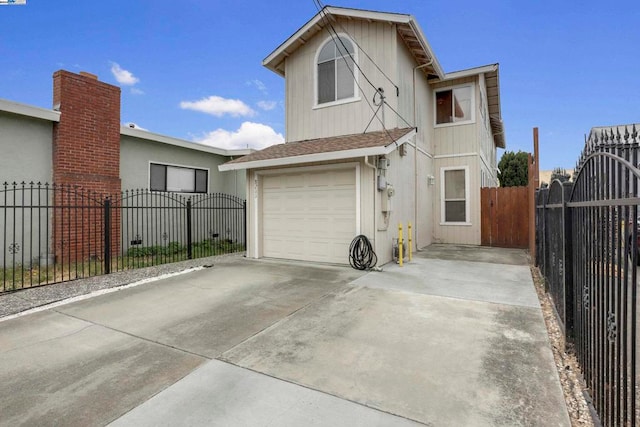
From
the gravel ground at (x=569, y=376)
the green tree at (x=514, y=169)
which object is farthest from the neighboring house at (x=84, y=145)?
the green tree at (x=514, y=169)

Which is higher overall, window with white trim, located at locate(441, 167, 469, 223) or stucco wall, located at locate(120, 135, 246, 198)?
stucco wall, located at locate(120, 135, 246, 198)

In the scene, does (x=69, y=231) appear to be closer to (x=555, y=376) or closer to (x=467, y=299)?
(x=467, y=299)

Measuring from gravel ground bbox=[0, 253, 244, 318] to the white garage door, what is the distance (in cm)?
209

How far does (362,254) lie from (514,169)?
23.9 m

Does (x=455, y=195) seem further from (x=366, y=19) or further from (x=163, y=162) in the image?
(x=163, y=162)

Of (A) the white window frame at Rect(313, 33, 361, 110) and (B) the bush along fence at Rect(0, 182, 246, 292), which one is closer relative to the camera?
(B) the bush along fence at Rect(0, 182, 246, 292)

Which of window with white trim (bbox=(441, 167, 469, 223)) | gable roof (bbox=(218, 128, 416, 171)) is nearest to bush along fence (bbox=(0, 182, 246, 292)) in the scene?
gable roof (bbox=(218, 128, 416, 171))

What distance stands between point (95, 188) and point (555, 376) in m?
10.7

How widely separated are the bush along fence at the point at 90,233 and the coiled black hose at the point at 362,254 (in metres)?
4.89

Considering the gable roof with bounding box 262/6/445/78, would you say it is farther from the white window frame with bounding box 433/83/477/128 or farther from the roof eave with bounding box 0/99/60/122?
the roof eave with bounding box 0/99/60/122

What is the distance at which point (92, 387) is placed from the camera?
110 inches

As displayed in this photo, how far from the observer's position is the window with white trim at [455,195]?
11.5 metres

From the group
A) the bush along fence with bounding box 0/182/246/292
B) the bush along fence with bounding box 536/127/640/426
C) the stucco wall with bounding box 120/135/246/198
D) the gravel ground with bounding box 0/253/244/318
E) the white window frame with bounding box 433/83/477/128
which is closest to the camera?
the bush along fence with bounding box 536/127/640/426

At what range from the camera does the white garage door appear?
311 inches
